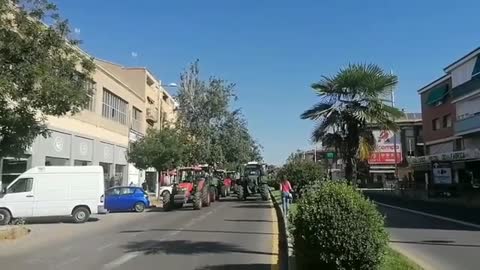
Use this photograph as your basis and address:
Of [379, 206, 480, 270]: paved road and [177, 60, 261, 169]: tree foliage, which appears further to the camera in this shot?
[177, 60, 261, 169]: tree foliage

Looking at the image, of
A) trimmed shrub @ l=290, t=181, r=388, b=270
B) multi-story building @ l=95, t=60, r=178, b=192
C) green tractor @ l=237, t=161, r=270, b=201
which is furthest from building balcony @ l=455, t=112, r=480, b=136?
trimmed shrub @ l=290, t=181, r=388, b=270

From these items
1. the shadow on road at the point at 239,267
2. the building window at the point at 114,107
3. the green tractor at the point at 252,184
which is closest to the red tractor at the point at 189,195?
the green tractor at the point at 252,184

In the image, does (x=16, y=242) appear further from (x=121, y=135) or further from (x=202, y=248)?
(x=121, y=135)

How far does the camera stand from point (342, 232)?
7.46 meters

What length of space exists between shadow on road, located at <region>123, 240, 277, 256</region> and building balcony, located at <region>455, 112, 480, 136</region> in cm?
3562

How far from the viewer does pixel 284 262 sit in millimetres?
10195

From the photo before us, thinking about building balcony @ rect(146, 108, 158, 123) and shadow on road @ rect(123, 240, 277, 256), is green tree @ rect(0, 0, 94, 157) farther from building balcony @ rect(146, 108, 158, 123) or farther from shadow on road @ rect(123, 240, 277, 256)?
building balcony @ rect(146, 108, 158, 123)

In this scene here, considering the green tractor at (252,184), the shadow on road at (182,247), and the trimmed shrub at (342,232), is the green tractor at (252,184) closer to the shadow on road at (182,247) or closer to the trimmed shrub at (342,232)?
the shadow on road at (182,247)

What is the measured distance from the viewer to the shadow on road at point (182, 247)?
12.6m

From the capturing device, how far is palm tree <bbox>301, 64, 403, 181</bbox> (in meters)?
16.4

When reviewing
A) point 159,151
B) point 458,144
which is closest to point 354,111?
point 159,151

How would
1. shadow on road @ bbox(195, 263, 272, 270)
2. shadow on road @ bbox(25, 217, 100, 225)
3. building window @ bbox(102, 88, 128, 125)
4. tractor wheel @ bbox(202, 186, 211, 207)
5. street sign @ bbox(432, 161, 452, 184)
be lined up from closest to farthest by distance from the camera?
1. shadow on road @ bbox(195, 263, 272, 270)
2. shadow on road @ bbox(25, 217, 100, 225)
3. tractor wheel @ bbox(202, 186, 211, 207)
4. street sign @ bbox(432, 161, 452, 184)
5. building window @ bbox(102, 88, 128, 125)

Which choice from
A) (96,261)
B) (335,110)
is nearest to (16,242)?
(96,261)

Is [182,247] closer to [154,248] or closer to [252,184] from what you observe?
[154,248]
